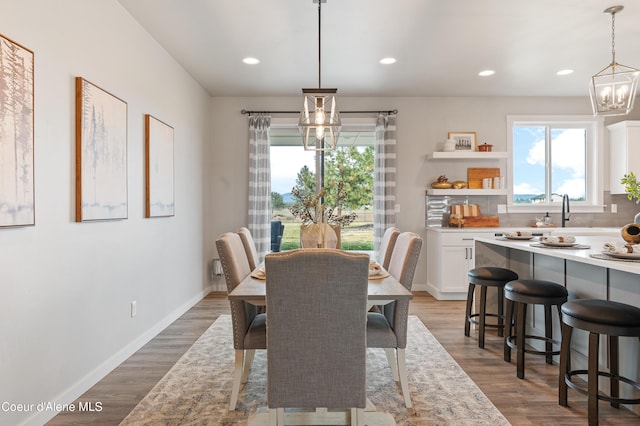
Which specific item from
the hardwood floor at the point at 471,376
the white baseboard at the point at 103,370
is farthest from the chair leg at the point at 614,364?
the white baseboard at the point at 103,370

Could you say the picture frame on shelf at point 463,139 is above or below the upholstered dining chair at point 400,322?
above

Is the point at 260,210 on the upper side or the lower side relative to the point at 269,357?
upper

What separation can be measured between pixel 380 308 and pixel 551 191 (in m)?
4.07

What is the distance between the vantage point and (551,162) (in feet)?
18.6

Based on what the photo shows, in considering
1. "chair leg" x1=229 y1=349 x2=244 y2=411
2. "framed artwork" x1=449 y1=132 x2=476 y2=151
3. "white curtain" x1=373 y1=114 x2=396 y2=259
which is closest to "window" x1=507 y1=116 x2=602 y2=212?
"framed artwork" x1=449 y1=132 x2=476 y2=151

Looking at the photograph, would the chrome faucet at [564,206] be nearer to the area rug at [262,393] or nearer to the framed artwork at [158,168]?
the area rug at [262,393]

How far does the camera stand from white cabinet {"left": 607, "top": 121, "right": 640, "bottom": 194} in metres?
5.20

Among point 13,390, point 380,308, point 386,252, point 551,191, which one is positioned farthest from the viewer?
point 551,191

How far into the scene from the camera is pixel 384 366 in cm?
293

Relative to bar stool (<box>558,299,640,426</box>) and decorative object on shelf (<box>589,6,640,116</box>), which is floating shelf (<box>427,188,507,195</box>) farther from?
bar stool (<box>558,299,640,426</box>)

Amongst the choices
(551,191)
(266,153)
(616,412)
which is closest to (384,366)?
(616,412)

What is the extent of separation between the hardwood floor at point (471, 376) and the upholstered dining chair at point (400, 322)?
62 centimetres

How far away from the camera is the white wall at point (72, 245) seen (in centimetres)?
199

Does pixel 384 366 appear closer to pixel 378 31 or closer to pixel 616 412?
pixel 616 412
